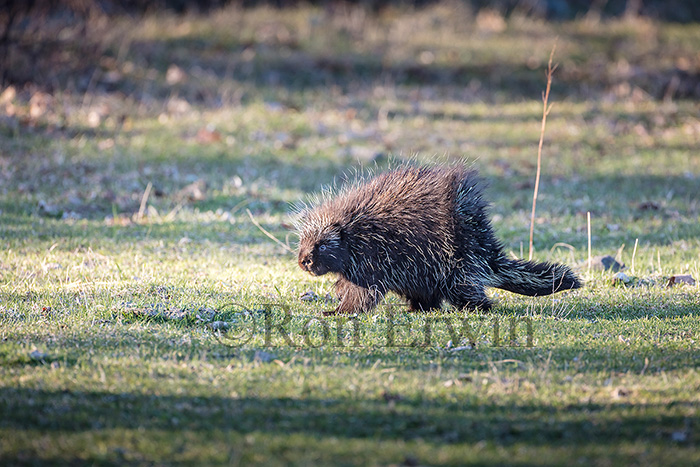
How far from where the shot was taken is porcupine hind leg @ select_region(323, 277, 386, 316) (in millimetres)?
7117

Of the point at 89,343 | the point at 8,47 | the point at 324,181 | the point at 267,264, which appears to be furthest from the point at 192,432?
the point at 8,47

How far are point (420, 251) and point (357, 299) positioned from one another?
0.82 metres

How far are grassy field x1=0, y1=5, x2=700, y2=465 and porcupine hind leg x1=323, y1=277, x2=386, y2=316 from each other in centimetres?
21

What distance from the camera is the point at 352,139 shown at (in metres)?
15.9

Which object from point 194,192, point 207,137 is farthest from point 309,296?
point 207,137

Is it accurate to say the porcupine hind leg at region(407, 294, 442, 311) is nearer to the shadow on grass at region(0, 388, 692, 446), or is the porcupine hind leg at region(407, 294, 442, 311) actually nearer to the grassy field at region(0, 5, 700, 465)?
the grassy field at region(0, 5, 700, 465)

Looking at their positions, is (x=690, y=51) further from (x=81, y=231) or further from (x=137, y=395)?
(x=137, y=395)

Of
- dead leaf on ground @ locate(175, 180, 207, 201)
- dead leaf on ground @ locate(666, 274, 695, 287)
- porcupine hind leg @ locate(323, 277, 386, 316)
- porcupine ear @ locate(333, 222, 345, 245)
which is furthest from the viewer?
dead leaf on ground @ locate(175, 180, 207, 201)

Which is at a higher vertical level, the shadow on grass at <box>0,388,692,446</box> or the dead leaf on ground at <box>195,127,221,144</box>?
the dead leaf on ground at <box>195,127,221,144</box>

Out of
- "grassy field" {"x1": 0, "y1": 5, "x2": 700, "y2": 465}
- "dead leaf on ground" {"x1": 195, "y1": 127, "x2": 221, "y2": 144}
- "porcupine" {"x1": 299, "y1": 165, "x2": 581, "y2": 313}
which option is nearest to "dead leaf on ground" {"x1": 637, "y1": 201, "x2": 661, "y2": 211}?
"grassy field" {"x1": 0, "y1": 5, "x2": 700, "y2": 465}

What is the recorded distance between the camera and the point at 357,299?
713cm

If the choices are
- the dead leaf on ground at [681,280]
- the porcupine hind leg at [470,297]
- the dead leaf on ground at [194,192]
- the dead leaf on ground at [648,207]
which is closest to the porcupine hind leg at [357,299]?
the porcupine hind leg at [470,297]

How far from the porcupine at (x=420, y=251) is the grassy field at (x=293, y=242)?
331 millimetres

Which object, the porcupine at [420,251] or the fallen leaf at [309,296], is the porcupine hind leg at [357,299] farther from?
the fallen leaf at [309,296]
